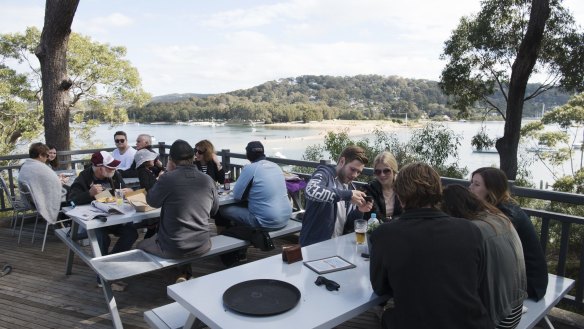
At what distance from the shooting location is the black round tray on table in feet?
5.00

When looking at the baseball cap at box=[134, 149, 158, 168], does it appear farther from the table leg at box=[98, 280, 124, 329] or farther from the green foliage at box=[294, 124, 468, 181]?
the green foliage at box=[294, 124, 468, 181]

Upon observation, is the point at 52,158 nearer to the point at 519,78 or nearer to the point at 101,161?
the point at 101,161

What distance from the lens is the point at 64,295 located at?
325 cm

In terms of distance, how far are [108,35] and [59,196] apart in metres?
15.0

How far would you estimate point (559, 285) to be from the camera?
87.4 inches

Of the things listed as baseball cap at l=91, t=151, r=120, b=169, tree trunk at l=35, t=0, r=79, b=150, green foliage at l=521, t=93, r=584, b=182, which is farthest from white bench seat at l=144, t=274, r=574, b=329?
green foliage at l=521, t=93, r=584, b=182

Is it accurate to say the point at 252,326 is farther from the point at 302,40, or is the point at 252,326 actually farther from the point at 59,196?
the point at 302,40

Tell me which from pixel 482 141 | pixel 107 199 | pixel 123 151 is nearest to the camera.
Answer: pixel 107 199

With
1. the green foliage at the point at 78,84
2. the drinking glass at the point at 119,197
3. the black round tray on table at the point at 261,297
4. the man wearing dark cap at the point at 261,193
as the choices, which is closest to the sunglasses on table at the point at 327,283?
the black round tray on table at the point at 261,297

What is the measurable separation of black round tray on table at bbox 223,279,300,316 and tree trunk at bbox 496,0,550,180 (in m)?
10.6

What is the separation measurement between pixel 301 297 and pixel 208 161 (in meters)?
3.38

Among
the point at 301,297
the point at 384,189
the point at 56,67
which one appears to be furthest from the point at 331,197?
the point at 56,67

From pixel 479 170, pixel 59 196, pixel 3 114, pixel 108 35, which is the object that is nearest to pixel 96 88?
pixel 108 35

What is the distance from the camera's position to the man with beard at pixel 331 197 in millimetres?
2654
